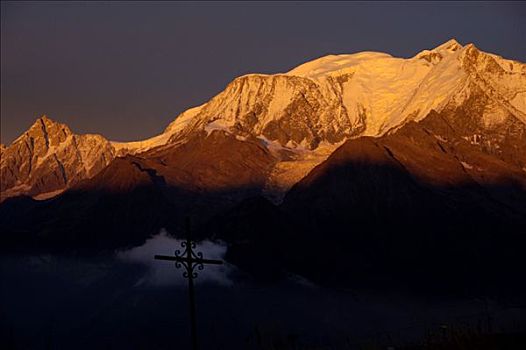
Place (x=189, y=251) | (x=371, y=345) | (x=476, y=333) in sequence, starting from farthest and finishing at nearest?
1. (x=189, y=251)
2. (x=371, y=345)
3. (x=476, y=333)

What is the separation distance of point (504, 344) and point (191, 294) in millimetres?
21721

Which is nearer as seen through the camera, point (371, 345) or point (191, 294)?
point (371, 345)

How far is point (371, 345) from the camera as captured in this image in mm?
69625

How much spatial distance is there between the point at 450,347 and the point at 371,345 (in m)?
5.57

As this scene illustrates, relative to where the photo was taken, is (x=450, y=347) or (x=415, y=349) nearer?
(x=450, y=347)

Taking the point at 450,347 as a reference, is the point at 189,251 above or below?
above

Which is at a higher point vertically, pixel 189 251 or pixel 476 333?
pixel 189 251

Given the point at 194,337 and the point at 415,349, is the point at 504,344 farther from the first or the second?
the point at 194,337

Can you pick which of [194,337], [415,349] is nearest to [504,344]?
[415,349]

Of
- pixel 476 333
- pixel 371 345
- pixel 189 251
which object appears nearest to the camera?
pixel 476 333

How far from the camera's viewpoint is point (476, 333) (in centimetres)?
6512

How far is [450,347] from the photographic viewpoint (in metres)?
65.3

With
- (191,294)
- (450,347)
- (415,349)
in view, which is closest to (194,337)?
(191,294)

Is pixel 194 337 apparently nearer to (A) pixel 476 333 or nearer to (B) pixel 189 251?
(B) pixel 189 251
